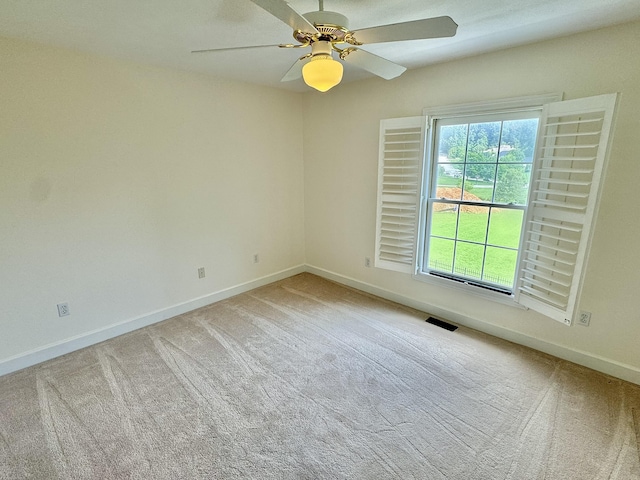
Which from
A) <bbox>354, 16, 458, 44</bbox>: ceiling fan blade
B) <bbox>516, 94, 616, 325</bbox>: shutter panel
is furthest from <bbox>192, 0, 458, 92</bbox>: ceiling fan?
<bbox>516, 94, 616, 325</bbox>: shutter panel

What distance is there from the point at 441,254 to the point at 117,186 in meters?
3.13

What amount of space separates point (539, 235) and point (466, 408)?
1.43 m

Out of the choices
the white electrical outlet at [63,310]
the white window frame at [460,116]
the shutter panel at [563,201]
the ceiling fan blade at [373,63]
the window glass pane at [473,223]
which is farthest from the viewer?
the window glass pane at [473,223]

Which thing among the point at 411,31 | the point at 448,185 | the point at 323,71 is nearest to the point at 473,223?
the point at 448,185

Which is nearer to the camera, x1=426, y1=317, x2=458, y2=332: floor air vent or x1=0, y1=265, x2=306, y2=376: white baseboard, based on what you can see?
x1=0, y1=265, x2=306, y2=376: white baseboard

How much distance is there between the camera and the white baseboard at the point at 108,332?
2.41 meters

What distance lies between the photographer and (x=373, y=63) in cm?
192

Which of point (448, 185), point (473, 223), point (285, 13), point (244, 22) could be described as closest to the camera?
point (285, 13)

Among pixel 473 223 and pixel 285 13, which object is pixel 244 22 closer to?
pixel 285 13

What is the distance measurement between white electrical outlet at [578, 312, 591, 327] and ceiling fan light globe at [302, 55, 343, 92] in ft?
8.19

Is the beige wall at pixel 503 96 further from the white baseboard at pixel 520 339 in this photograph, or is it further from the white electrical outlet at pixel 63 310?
the white electrical outlet at pixel 63 310

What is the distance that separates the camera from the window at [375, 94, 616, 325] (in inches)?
85.7

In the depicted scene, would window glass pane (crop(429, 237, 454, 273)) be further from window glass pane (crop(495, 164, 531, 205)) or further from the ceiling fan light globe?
the ceiling fan light globe

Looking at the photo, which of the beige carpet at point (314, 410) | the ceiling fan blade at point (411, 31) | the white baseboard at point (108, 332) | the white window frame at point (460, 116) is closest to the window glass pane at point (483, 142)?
the white window frame at point (460, 116)
